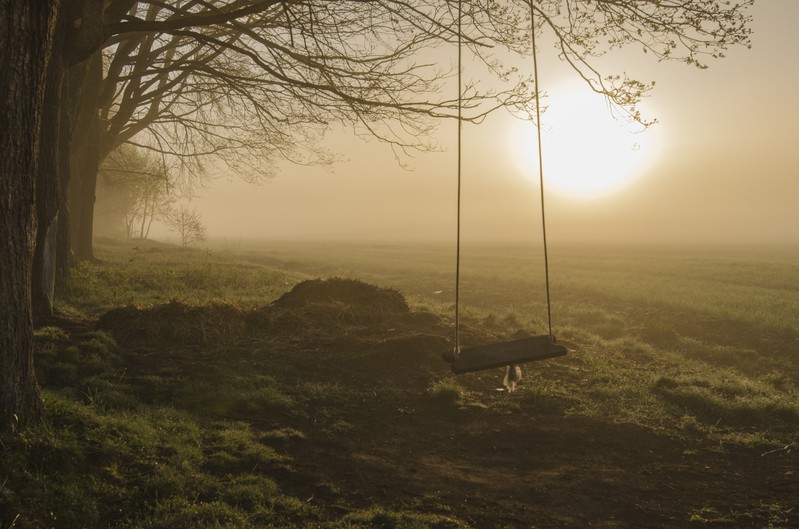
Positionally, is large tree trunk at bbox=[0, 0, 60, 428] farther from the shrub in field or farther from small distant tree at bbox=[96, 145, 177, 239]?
small distant tree at bbox=[96, 145, 177, 239]

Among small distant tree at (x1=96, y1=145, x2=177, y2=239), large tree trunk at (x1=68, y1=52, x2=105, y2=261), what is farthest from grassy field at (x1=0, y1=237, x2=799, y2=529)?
small distant tree at (x1=96, y1=145, x2=177, y2=239)

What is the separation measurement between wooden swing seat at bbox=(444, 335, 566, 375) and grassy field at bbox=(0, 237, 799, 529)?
1.16 metres

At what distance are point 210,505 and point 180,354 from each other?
15.8 ft

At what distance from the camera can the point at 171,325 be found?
10.1m

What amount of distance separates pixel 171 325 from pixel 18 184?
509 centimetres

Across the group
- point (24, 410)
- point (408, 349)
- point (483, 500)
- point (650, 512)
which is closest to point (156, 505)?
point (24, 410)

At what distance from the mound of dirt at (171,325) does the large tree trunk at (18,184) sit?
4.18 meters

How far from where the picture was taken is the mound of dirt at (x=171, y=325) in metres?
9.75

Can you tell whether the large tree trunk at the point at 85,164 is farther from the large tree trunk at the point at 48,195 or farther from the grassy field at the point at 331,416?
the large tree trunk at the point at 48,195

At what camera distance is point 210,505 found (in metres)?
4.83

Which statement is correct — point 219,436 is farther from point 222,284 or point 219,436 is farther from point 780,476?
point 222,284

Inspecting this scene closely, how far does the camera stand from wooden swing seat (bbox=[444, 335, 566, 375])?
598cm

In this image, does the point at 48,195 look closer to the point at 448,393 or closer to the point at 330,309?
the point at 330,309

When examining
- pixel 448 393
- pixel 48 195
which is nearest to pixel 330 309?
pixel 448 393
